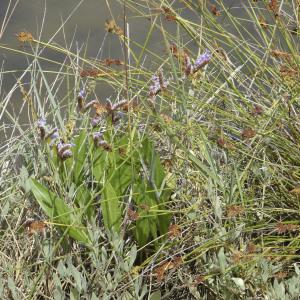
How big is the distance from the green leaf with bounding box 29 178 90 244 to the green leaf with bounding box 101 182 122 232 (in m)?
0.08

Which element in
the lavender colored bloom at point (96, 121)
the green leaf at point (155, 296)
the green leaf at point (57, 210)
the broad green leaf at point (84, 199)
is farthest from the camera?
the lavender colored bloom at point (96, 121)

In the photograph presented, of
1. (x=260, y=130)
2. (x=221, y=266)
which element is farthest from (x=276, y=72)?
(x=221, y=266)

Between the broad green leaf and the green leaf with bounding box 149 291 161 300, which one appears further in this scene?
the broad green leaf

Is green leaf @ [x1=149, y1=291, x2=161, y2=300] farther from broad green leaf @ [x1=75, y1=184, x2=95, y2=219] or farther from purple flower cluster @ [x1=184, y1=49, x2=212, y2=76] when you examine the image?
purple flower cluster @ [x1=184, y1=49, x2=212, y2=76]

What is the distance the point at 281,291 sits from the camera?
247 centimetres

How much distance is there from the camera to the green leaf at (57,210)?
2637 millimetres

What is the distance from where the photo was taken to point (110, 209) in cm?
271

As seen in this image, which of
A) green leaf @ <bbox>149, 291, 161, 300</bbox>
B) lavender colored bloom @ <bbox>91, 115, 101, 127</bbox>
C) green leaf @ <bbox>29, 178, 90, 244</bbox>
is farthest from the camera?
lavender colored bloom @ <bbox>91, 115, 101, 127</bbox>

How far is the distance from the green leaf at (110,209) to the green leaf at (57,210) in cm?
8

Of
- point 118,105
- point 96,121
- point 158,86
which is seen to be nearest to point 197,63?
point 158,86

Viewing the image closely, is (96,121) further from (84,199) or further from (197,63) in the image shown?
(197,63)

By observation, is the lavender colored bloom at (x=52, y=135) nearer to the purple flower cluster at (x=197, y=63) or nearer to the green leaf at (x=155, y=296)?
the purple flower cluster at (x=197, y=63)

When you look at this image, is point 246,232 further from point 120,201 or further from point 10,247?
point 10,247

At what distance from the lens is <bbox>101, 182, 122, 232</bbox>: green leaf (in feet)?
8.83
